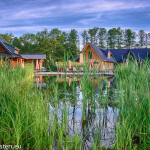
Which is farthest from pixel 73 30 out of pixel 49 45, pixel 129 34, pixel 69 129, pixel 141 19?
pixel 69 129

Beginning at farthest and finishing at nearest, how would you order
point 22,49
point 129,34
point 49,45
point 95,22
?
1. point 129,34
2. point 22,49
3. point 49,45
4. point 95,22

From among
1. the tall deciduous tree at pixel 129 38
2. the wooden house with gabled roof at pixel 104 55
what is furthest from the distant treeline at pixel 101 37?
the wooden house with gabled roof at pixel 104 55

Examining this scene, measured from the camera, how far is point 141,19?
3400 centimetres

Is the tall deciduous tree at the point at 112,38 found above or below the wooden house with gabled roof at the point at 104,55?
above

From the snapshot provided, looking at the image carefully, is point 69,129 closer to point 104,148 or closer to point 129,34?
point 104,148

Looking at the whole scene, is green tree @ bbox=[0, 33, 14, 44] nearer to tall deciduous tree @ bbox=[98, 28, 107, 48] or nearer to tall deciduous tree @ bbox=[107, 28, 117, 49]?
tall deciduous tree @ bbox=[98, 28, 107, 48]

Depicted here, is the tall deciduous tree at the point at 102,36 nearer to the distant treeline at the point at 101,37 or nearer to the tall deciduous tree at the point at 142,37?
the distant treeline at the point at 101,37

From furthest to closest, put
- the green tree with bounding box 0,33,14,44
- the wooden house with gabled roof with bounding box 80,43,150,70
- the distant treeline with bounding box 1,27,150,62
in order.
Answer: the distant treeline with bounding box 1,27,150,62, the green tree with bounding box 0,33,14,44, the wooden house with gabled roof with bounding box 80,43,150,70

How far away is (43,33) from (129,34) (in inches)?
926

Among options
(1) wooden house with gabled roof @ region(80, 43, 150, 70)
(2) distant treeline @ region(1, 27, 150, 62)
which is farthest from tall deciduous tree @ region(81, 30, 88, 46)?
(1) wooden house with gabled roof @ region(80, 43, 150, 70)

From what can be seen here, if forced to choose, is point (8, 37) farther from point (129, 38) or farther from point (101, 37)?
point (129, 38)

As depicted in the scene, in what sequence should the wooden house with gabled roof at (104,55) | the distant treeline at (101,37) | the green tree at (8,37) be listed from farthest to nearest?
the distant treeline at (101,37) < the green tree at (8,37) < the wooden house with gabled roof at (104,55)

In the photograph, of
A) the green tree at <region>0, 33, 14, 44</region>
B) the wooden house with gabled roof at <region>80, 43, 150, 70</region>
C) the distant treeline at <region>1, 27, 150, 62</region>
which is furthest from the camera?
the distant treeline at <region>1, 27, 150, 62</region>

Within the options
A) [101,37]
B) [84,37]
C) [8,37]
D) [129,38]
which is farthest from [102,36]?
[8,37]
